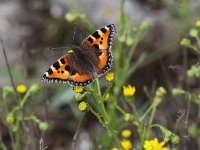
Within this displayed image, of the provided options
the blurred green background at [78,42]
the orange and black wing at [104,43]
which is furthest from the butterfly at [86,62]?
the blurred green background at [78,42]

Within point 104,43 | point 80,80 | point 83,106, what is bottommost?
point 83,106

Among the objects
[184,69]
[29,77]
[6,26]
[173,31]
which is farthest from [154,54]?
[6,26]

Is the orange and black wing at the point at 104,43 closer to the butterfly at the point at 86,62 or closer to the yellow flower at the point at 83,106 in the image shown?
the butterfly at the point at 86,62

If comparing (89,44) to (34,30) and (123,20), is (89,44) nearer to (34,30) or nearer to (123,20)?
(123,20)

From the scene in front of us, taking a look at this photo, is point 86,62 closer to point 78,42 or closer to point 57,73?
point 57,73

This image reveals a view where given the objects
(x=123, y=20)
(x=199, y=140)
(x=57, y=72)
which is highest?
(x=123, y=20)

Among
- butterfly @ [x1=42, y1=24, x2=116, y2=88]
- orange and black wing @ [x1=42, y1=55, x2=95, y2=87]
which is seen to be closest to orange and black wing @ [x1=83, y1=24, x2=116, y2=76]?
butterfly @ [x1=42, y1=24, x2=116, y2=88]

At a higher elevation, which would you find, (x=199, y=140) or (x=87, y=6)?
(x=87, y=6)

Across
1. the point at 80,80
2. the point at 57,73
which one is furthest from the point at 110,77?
the point at 57,73
